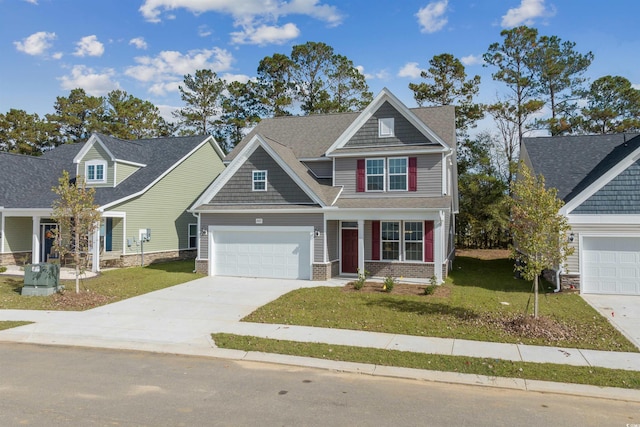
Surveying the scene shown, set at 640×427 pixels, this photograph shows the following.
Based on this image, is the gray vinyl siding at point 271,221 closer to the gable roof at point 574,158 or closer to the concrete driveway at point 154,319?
the concrete driveway at point 154,319

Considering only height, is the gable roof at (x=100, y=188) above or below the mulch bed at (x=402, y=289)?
above

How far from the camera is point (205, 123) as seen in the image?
4522 cm

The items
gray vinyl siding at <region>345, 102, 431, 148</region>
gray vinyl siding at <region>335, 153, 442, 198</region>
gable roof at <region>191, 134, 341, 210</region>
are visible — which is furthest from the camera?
gray vinyl siding at <region>345, 102, 431, 148</region>

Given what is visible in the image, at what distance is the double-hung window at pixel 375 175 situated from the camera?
19.1 meters

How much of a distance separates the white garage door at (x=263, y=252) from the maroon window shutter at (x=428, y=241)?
4.73m

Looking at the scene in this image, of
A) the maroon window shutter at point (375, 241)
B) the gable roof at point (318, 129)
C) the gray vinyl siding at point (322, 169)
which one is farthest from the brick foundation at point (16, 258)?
the maroon window shutter at point (375, 241)

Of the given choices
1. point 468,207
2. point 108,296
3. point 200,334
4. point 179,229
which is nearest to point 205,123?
point 179,229

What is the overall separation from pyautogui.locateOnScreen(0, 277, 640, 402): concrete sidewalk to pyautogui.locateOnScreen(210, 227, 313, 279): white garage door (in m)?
4.14

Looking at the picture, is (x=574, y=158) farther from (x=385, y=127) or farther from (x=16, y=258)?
(x=16, y=258)

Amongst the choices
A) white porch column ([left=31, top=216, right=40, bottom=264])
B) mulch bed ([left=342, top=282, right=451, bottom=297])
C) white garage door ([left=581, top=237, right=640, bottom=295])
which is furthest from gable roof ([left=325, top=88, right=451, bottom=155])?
white porch column ([left=31, top=216, right=40, bottom=264])

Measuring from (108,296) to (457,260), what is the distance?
19.9 meters

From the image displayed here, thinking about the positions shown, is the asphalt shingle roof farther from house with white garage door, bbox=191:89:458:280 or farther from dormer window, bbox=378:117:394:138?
dormer window, bbox=378:117:394:138

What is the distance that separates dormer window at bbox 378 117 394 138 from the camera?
749 inches

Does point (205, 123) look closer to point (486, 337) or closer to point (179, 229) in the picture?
point (179, 229)
